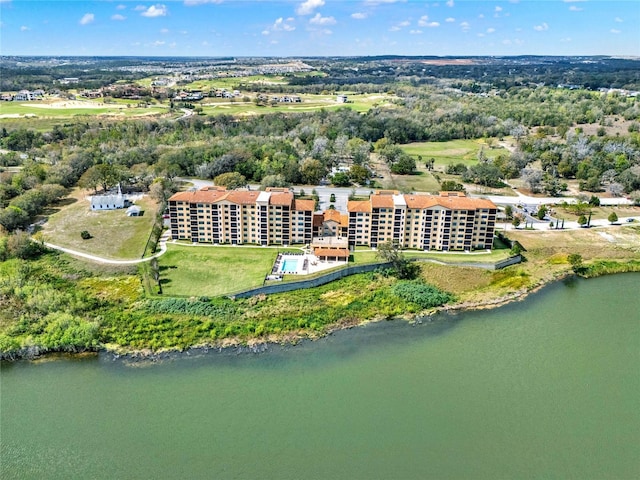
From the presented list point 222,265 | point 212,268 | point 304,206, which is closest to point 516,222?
point 304,206

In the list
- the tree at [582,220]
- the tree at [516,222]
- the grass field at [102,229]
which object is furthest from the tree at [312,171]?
the tree at [582,220]

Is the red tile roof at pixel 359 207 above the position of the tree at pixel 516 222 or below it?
above

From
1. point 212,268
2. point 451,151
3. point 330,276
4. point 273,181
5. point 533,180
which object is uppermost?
point 451,151

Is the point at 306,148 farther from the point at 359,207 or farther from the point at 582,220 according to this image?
the point at 582,220

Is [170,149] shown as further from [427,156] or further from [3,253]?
[427,156]

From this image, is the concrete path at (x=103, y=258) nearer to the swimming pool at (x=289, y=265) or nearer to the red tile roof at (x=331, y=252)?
the swimming pool at (x=289, y=265)

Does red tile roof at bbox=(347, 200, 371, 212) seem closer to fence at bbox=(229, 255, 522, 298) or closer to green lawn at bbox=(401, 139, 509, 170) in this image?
fence at bbox=(229, 255, 522, 298)
